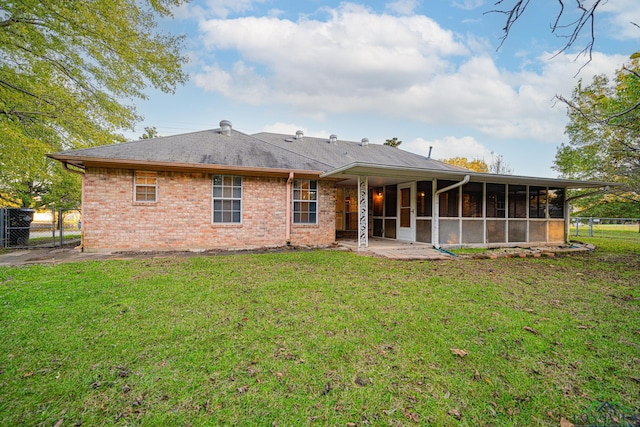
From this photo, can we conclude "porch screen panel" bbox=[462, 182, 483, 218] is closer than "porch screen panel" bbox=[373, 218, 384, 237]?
Yes

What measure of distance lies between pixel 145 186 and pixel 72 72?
167 inches

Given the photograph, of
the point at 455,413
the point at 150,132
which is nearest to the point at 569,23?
the point at 455,413

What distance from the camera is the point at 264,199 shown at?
31.0ft

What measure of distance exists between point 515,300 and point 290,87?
15774 millimetres

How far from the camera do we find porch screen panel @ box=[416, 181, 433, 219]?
9.84 metres

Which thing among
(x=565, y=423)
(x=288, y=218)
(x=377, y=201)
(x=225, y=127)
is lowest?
(x=565, y=423)

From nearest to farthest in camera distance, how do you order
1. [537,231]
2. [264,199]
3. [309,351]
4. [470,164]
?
[309,351], [264,199], [537,231], [470,164]

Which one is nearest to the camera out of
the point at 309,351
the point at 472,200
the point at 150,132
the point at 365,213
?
the point at 309,351

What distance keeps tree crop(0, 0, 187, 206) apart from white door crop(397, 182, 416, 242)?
916cm

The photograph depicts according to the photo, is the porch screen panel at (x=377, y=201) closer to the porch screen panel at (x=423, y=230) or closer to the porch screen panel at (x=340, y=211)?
the porch screen panel at (x=340, y=211)

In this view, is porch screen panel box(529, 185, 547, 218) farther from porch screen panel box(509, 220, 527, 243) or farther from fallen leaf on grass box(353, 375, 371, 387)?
fallen leaf on grass box(353, 375, 371, 387)

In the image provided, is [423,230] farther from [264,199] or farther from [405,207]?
[264,199]

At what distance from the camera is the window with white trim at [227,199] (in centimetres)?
905

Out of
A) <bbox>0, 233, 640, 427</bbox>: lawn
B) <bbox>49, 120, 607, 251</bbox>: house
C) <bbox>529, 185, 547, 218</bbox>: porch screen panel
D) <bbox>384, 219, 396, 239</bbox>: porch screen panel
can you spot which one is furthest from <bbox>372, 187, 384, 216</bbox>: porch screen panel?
<bbox>0, 233, 640, 427</bbox>: lawn
